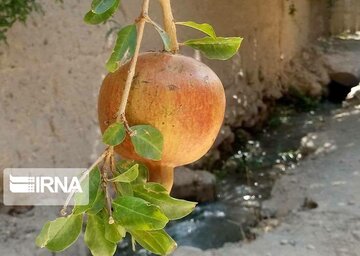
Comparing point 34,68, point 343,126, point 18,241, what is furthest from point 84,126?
point 343,126

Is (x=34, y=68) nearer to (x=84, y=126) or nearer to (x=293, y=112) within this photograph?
(x=84, y=126)

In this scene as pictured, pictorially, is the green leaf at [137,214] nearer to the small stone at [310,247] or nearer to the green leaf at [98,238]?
the green leaf at [98,238]

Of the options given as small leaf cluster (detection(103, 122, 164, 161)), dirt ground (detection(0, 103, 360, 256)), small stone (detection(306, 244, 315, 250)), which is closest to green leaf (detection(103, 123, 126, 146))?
small leaf cluster (detection(103, 122, 164, 161))

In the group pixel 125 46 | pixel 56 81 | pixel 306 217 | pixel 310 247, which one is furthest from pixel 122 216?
pixel 306 217

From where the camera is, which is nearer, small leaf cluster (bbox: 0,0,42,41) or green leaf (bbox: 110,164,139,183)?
green leaf (bbox: 110,164,139,183)

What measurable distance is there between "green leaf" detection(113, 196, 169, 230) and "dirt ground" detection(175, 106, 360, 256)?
289 cm

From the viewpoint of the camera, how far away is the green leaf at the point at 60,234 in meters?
0.60

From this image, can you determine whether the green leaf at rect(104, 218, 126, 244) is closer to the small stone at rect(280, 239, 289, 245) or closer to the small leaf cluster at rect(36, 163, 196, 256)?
the small leaf cluster at rect(36, 163, 196, 256)

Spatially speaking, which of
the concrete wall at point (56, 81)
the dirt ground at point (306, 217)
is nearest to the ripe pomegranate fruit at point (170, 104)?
the dirt ground at point (306, 217)

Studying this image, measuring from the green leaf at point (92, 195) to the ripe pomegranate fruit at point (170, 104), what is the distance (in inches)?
1.4

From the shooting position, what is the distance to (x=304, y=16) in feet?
25.1

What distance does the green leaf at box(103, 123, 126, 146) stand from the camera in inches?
22.6

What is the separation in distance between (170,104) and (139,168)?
0.08 meters

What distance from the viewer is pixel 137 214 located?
592 millimetres
